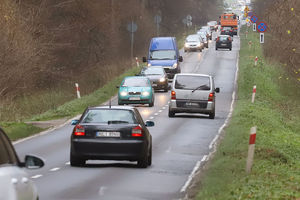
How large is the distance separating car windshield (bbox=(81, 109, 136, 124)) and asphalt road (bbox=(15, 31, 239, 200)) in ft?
3.28

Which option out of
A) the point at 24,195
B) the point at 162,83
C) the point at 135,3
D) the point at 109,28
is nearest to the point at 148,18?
the point at 135,3

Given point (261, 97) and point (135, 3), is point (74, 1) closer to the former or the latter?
point (261, 97)

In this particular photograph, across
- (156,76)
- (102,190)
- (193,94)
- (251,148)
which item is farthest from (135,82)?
(102,190)

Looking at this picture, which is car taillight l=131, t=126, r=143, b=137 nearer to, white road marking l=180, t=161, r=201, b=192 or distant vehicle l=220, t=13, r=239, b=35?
white road marking l=180, t=161, r=201, b=192

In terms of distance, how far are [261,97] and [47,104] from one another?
10.8 meters

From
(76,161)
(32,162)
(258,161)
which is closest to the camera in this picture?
(32,162)

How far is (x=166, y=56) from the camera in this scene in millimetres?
55750

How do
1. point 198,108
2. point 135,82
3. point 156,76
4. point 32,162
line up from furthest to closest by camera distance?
point 156,76 → point 135,82 → point 198,108 → point 32,162

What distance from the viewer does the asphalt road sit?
14984 mm

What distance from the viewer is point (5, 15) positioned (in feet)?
126

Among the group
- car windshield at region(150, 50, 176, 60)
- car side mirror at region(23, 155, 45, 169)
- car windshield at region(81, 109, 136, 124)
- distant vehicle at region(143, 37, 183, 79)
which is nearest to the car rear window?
car windshield at region(81, 109, 136, 124)

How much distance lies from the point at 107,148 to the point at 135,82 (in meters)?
22.7

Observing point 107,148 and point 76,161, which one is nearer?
point 107,148

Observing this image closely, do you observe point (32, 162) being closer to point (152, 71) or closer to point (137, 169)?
point (137, 169)
